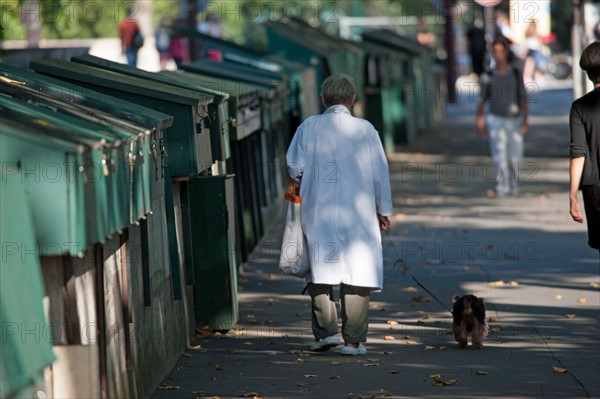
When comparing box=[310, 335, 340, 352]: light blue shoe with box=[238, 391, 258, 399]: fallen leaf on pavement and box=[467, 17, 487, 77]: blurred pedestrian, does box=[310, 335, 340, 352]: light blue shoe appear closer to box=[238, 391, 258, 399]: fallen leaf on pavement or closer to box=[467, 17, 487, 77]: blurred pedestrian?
box=[238, 391, 258, 399]: fallen leaf on pavement

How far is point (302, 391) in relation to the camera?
7750 mm

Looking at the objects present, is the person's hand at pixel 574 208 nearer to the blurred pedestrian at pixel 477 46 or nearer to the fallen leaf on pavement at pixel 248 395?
the fallen leaf on pavement at pixel 248 395

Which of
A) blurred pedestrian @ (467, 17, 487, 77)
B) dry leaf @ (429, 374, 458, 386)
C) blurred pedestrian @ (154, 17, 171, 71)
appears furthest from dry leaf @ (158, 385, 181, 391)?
blurred pedestrian @ (154, 17, 171, 71)

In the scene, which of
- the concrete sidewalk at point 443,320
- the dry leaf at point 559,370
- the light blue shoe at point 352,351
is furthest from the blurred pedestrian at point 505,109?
the dry leaf at point 559,370

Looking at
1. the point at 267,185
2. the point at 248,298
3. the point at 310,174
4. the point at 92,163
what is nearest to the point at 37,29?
the point at 267,185

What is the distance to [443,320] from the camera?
10.2m

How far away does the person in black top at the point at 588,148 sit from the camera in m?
8.65

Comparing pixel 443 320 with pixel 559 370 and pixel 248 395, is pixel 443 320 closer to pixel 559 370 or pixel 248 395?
pixel 559 370

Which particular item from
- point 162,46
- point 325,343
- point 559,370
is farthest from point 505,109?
point 162,46

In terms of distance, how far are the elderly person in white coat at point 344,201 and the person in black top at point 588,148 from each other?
114cm

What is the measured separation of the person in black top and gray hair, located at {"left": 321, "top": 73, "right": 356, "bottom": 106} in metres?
1.37

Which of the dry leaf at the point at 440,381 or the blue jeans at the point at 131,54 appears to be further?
the blue jeans at the point at 131,54

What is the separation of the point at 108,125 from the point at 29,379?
1694mm

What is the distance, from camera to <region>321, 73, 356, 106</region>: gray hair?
8836 mm
